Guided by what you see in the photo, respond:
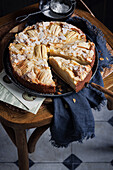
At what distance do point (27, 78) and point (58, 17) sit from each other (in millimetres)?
631

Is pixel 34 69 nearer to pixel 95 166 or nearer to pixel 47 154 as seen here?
pixel 47 154

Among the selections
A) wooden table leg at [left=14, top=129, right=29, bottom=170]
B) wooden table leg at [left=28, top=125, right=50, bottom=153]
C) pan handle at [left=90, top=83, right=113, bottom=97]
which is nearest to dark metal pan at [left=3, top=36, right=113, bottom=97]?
pan handle at [left=90, top=83, right=113, bottom=97]

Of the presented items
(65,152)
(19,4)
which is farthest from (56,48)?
(19,4)

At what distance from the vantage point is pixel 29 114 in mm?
1756

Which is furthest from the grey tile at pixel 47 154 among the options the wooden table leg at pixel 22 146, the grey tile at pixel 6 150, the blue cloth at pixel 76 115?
the blue cloth at pixel 76 115

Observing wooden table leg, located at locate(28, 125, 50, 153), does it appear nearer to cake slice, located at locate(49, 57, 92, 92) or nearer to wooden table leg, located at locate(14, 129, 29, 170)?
wooden table leg, located at locate(14, 129, 29, 170)

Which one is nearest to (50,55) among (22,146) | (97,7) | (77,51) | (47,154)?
(77,51)

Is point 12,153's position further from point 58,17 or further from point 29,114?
point 58,17

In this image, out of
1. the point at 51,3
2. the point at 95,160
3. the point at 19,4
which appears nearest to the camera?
the point at 51,3

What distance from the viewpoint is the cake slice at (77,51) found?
1882 mm

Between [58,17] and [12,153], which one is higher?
[58,17]

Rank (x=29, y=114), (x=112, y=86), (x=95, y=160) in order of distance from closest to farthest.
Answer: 1. (x=29, y=114)
2. (x=112, y=86)
3. (x=95, y=160)

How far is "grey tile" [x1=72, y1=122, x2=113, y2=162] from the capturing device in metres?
2.49

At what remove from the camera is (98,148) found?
8.35 ft
